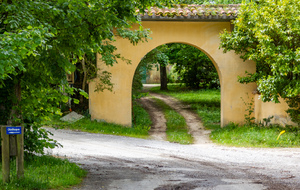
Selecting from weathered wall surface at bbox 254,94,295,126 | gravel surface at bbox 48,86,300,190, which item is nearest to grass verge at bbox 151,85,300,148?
weathered wall surface at bbox 254,94,295,126

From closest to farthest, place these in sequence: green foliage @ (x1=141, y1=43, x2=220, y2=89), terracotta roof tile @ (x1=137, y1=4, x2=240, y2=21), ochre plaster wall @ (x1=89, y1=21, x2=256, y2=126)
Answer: terracotta roof tile @ (x1=137, y1=4, x2=240, y2=21), ochre plaster wall @ (x1=89, y1=21, x2=256, y2=126), green foliage @ (x1=141, y1=43, x2=220, y2=89)

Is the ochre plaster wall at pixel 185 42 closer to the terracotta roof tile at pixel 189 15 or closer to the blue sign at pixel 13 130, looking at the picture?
the terracotta roof tile at pixel 189 15

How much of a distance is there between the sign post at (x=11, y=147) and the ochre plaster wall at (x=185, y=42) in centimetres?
933

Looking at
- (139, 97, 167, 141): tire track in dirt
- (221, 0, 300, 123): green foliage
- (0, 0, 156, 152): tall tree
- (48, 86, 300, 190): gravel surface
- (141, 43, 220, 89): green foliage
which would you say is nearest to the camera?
(0, 0, 156, 152): tall tree

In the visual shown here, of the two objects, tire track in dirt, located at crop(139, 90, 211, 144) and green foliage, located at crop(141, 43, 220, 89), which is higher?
green foliage, located at crop(141, 43, 220, 89)

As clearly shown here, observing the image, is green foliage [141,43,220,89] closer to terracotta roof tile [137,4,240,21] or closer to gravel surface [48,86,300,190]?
terracotta roof tile [137,4,240,21]

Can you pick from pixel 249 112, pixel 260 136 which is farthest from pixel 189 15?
pixel 260 136

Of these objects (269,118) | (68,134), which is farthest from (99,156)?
(269,118)

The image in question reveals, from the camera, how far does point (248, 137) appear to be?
13.0 m

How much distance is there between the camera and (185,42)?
51.4 ft

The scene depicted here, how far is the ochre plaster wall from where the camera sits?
1554 cm

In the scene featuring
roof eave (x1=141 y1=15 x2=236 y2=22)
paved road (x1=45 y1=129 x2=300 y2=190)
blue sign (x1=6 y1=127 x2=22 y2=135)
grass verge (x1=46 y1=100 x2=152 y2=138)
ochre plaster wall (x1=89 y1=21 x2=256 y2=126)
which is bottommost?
paved road (x1=45 y1=129 x2=300 y2=190)

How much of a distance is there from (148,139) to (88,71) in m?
3.75

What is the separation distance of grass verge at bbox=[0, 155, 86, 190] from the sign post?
0.46 feet
